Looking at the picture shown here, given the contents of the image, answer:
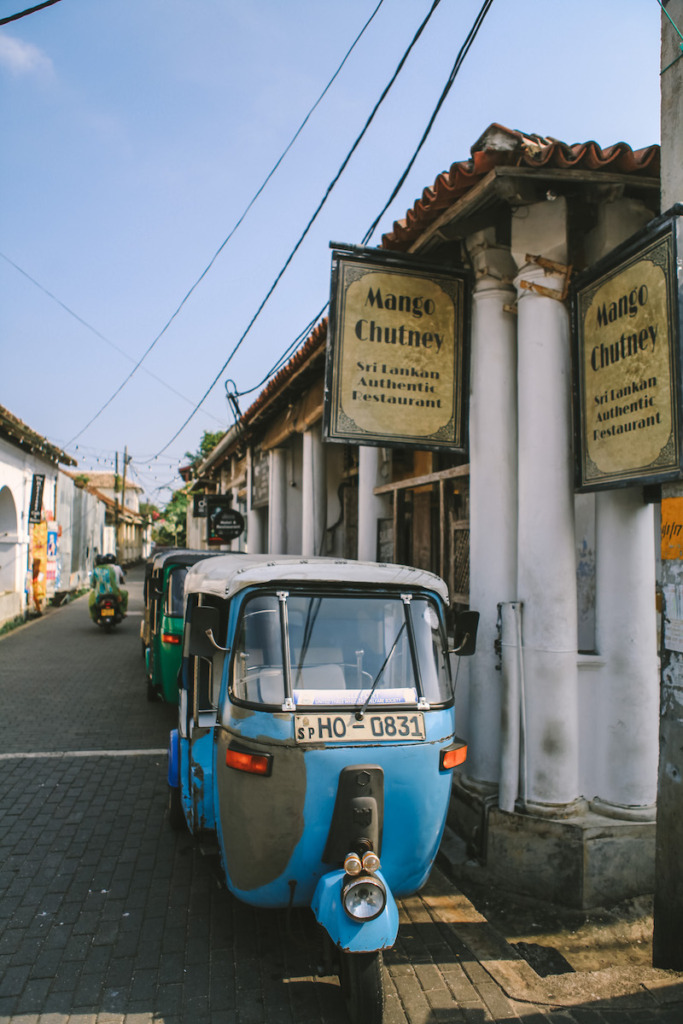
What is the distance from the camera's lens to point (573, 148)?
4.66m

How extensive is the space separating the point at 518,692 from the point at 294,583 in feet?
7.28

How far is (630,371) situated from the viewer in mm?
4254

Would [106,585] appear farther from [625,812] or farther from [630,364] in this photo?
[630,364]

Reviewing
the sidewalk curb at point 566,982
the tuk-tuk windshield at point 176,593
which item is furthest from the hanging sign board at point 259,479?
the sidewalk curb at point 566,982

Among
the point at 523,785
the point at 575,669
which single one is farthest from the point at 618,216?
the point at 523,785

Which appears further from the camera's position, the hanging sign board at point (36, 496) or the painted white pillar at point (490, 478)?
the hanging sign board at point (36, 496)

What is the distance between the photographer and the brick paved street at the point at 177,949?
10.7 ft

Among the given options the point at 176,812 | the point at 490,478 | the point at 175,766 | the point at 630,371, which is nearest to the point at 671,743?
the point at 630,371

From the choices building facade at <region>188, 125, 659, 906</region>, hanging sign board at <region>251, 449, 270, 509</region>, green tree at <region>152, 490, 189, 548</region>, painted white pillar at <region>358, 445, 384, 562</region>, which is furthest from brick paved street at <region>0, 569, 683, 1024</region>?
green tree at <region>152, 490, 189, 548</region>

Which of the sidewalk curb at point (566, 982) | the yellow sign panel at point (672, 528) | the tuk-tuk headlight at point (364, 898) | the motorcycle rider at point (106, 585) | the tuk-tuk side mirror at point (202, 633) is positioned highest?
the yellow sign panel at point (672, 528)

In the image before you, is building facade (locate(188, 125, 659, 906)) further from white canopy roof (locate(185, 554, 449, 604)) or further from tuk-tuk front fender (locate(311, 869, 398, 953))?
tuk-tuk front fender (locate(311, 869, 398, 953))

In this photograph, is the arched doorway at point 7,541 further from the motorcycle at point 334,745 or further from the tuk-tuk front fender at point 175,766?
the motorcycle at point 334,745

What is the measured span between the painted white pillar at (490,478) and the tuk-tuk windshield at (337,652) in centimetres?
156

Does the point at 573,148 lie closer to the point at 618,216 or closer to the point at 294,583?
the point at 618,216
